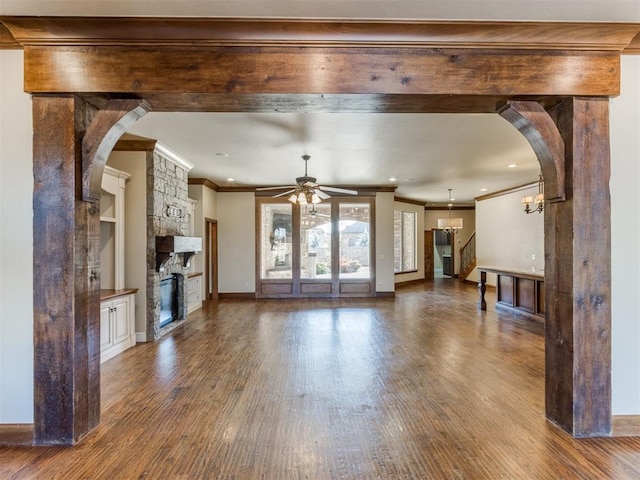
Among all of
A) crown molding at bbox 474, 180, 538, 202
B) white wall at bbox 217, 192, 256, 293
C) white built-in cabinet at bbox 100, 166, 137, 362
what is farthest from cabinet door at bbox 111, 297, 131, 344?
crown molding at bbox 474, 180, 538, 202

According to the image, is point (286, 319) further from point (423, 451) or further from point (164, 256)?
point (423, 451)

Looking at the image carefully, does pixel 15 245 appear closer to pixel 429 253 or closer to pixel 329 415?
pixel 329 415

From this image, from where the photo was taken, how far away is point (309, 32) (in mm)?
→ 2316

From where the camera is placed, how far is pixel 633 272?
2553 mm

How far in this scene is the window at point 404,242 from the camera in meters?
11.5

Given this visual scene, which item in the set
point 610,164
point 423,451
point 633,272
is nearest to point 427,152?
point 610,164

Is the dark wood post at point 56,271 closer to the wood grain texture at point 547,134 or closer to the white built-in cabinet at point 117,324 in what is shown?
the white built-in cabinet at point 117,324

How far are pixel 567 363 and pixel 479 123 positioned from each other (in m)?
2.99

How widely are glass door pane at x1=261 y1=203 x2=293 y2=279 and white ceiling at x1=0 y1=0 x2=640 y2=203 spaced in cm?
100

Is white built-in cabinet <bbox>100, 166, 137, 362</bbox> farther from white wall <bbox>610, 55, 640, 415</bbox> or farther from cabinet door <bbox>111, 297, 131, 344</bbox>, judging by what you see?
white wall <bbox>610, 55, 640, 415</bbox>

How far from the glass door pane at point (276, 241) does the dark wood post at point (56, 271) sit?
6.89 meters

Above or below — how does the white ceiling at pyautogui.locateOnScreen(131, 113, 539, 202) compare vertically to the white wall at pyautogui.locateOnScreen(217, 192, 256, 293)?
above

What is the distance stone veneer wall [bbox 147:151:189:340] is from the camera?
5.17 meters

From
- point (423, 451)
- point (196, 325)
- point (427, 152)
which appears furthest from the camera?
point (196, 325)
